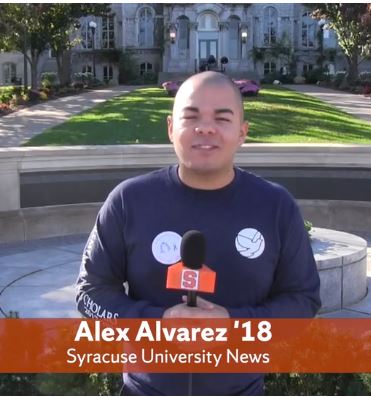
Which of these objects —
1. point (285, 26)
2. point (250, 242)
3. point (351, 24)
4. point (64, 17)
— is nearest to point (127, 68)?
point (285, 26)

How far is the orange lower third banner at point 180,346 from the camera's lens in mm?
2193

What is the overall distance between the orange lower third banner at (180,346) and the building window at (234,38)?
192ft

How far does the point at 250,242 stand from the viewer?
221cm

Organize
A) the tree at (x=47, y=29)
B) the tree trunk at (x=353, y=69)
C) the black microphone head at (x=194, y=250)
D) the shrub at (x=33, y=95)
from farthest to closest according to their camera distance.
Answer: the tree trunk at (x=353, y=69) → the tree at (x=47, y=29) → the shrub at (x=33, y=95) → the black microphone head at (x=194, y=250)

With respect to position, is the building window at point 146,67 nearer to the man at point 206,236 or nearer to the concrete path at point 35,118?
the concrete path at point 35,118

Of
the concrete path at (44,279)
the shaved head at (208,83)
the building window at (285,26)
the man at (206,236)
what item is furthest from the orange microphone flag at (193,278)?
the building window at (285,26)

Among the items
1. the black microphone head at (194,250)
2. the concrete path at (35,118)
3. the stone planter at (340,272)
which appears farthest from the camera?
the concrete path at (35,118)

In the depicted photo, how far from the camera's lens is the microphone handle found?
1.92 m

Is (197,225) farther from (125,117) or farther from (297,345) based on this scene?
(125,117)

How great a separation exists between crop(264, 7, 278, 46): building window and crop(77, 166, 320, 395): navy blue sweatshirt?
62.2 meters

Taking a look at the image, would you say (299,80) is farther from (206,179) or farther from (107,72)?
(206,179)

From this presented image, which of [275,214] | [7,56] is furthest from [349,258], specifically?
[7,56]

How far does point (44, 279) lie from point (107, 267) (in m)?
4.64

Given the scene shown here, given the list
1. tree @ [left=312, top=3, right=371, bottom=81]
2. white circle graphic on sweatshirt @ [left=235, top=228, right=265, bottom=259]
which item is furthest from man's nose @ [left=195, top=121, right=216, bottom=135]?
tree @ [left=312, top=3, right=371, bottom=81]
